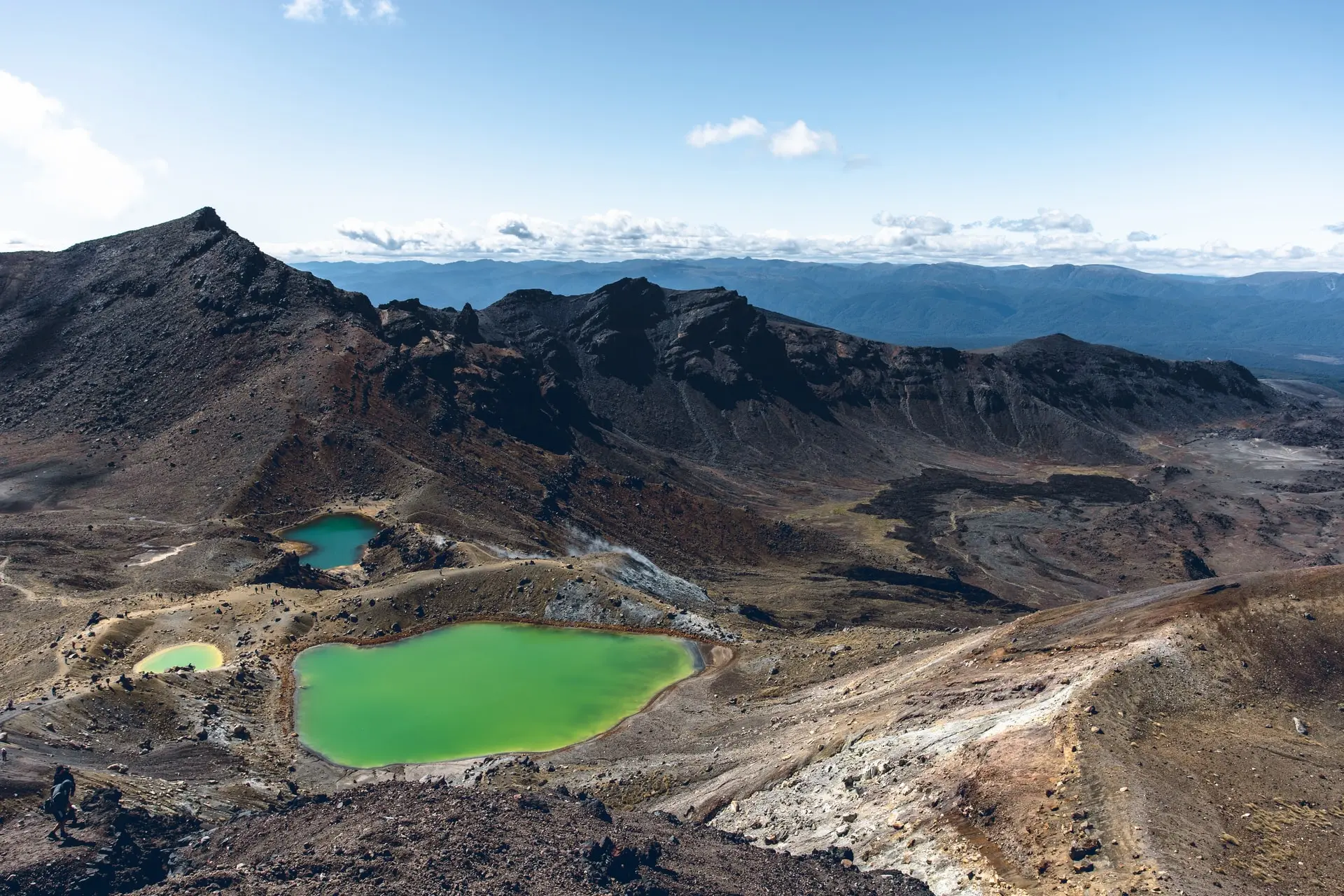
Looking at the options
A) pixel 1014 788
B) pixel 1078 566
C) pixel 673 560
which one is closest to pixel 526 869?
pixel 1014 788

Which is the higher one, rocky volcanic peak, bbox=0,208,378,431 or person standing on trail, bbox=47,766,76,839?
rocky volcanic peak, bbox=0,208,378,431

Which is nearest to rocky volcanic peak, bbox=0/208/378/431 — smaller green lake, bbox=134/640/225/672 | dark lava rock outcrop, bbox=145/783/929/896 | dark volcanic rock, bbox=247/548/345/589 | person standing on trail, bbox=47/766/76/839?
dark volcanic rock, bbox=247/548/345/589

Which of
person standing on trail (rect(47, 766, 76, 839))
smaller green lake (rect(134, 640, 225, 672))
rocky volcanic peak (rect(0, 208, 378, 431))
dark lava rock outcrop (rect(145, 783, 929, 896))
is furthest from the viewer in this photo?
rocky volcanic peak (rect(0, 208, 378, 431))

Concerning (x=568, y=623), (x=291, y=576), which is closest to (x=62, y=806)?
(x=568, y=623)

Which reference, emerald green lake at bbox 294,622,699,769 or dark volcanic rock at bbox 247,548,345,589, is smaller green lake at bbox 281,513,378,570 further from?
emerald green lake at bbox 294,622,699,769

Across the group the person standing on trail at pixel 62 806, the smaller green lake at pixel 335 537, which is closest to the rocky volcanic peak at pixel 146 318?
the smaller green lake at pixel 335 537

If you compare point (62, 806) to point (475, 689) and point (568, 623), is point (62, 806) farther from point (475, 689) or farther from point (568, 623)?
point (568, 623)

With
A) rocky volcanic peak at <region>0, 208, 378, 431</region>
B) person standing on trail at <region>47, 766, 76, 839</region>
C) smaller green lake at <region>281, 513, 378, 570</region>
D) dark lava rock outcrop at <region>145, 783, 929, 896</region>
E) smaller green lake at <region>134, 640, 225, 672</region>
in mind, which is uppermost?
rocky volcanic peak at <region>0, 208, 378, 431</region>
